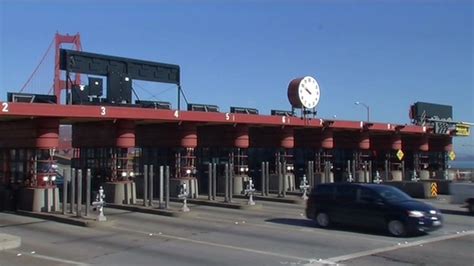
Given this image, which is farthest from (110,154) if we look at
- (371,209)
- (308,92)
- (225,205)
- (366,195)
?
(371,209)

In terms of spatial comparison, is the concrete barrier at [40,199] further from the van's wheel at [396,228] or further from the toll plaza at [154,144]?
the van's wheel at [396,228]

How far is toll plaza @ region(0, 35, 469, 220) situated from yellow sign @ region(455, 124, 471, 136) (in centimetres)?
560

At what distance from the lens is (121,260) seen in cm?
1187

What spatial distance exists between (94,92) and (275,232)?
13540 millimetres

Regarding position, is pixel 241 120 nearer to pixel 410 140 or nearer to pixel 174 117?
pixel 174 117

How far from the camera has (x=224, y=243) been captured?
14305 mm

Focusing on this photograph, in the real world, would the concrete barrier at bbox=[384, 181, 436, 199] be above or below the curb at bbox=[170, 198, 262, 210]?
above

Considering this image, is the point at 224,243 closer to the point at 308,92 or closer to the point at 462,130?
the point at 308,92

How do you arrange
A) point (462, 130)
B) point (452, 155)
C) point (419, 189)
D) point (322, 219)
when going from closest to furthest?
point (322, 219)
point (419, 189)
point (452, 155)
point (462, 130)

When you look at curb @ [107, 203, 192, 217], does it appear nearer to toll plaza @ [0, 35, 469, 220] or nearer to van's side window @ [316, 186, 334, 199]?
toll plaza @ [0, 35, 469, 220]

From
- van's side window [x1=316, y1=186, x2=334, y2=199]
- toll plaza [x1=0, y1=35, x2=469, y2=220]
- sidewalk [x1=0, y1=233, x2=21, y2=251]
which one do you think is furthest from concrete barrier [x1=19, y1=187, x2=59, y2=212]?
van's side window [x1=316, y1=186, x2=334, y2=199]

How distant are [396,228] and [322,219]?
8.44 ft

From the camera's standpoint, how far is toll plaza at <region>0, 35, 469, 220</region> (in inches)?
852

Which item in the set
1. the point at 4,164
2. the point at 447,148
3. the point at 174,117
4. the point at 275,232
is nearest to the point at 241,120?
the point at 174,117
